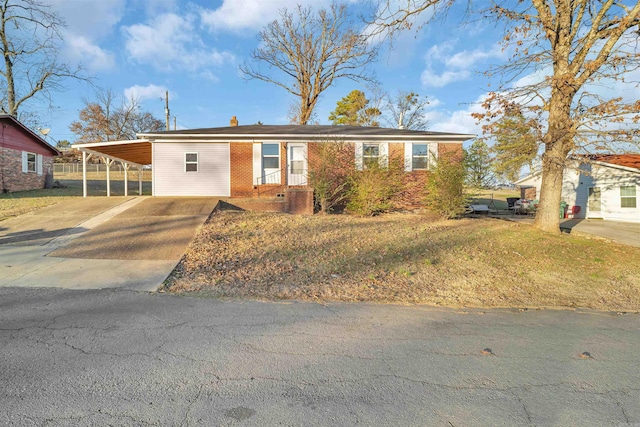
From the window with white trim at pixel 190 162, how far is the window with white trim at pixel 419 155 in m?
9.77

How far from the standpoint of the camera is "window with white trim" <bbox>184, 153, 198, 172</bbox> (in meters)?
14.9

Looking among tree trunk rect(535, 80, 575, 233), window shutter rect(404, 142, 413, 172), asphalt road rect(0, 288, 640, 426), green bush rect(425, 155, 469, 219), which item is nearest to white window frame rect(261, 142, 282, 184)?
window shutter rect(404, 142, 413, 172)

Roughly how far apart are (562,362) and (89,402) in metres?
3.97

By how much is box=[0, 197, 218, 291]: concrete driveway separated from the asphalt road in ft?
3.46

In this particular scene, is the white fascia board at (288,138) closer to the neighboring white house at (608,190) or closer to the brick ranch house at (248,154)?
the brick ranch house at (248,154)

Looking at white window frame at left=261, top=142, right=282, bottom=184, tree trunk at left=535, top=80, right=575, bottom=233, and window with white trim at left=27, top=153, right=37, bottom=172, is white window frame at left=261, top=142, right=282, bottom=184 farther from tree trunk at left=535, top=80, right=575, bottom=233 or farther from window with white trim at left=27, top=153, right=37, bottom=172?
window with white trim at left=27, top=153, right=37, bottom=172

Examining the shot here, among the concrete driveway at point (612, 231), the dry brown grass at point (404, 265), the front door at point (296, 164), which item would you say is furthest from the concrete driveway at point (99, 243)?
the concrete driveway at point (612, 231)

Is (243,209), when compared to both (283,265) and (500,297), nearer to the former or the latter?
(283,265)

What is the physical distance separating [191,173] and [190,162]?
485 mm

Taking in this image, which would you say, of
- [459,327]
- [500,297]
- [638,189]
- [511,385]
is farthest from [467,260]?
[638,189]

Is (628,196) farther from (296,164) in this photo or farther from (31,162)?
(31,162)

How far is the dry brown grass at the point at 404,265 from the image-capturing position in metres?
5.40

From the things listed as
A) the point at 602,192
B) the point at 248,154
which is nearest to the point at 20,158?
the point at 248,154

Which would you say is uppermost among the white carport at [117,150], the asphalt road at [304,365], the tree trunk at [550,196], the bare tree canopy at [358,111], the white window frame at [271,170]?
the bare tree canopy at [358,111]
